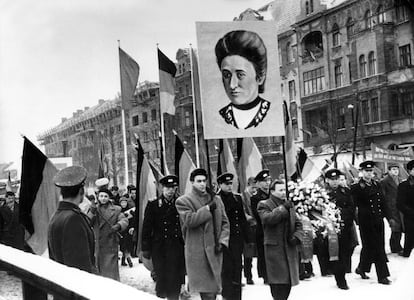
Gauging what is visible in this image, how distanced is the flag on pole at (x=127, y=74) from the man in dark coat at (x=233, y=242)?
4575mm

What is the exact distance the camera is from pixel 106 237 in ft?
21.1

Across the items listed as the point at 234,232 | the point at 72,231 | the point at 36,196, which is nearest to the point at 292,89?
the point at 234,232

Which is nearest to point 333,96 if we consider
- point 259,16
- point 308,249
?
point 259,16

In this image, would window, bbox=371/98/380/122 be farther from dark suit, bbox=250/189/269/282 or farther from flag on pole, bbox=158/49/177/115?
flag on pole, bbox=158/49/177/115

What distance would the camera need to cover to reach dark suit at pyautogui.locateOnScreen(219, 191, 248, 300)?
5.28 metres

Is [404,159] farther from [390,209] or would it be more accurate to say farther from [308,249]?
[308,249]

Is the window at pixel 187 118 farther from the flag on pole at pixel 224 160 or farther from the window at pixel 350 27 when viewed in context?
the window at pixel 350 27

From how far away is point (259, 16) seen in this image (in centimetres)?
582

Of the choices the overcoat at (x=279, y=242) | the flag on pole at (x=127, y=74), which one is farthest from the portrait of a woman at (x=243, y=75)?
the flag on pole at (x=127, y=74)

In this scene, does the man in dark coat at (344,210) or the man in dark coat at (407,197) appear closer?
the man in dark coat at (407,197)

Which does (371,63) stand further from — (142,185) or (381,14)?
(142,185)

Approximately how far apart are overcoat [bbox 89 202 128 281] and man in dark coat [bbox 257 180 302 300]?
201 cm

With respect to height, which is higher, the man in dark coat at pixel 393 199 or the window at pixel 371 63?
the window at pixel 371 63

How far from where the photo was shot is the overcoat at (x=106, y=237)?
6.38 metres
